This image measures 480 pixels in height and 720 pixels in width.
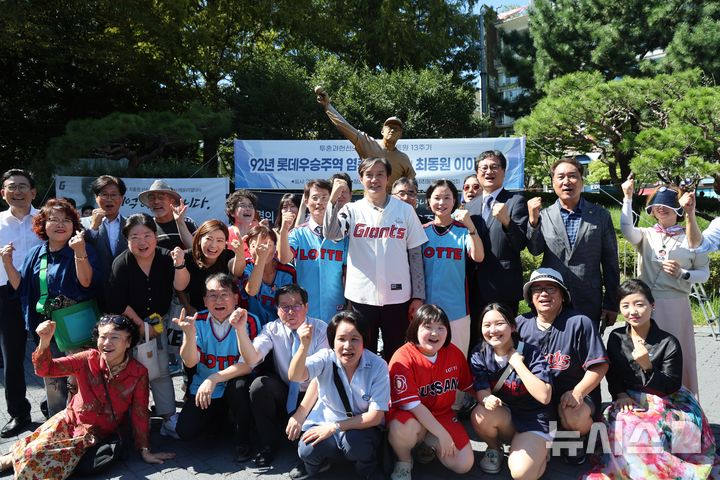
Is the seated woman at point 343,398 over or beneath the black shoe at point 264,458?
over

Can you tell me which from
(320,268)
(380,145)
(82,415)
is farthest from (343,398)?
(380,145)

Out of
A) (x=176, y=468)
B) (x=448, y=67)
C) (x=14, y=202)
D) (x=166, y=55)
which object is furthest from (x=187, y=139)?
(x=448, y=67)

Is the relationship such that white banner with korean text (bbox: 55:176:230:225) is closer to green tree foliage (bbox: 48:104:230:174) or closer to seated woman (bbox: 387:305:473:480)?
green tree foliage (bbox: 48:104:230:174)

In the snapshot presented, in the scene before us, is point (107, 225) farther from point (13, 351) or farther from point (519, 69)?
point (519, 69)

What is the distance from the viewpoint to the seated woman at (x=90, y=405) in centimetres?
300

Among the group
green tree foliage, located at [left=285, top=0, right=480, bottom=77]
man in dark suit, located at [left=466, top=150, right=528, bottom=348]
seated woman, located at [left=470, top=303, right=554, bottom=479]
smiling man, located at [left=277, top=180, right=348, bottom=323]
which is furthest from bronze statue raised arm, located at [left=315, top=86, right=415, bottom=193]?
green tree foliage, located at [left=285, top=0, right=480, bottom=77]

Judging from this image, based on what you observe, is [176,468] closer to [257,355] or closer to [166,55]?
[257,355]

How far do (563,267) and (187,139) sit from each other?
24.5ft

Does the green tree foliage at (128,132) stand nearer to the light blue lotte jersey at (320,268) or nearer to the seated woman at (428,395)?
the light blue lotte jersey at (320,268)

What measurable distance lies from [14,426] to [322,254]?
230cm

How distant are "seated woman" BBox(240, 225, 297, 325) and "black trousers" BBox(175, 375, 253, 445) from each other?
54cm

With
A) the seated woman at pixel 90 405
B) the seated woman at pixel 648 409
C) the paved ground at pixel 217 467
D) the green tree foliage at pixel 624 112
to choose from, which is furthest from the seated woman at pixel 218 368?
the green tree foliage at pixel 624 112

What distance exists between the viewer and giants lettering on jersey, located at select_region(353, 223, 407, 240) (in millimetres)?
3443

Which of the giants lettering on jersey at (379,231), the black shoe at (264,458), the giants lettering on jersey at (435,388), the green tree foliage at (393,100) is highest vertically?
the green tree foliage at (393,100)
